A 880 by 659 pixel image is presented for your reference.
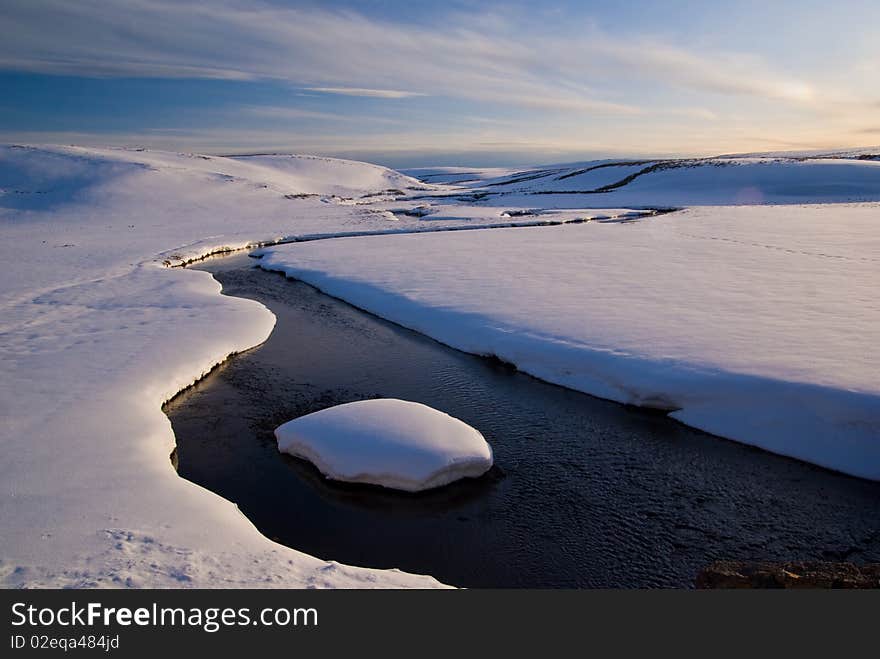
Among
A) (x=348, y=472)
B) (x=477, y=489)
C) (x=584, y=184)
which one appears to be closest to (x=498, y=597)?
(x=477, y=489)

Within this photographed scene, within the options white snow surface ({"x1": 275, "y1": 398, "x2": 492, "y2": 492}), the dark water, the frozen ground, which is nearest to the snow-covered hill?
the frozen ground

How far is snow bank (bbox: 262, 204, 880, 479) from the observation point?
9.41 metres

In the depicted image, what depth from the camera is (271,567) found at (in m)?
5.79

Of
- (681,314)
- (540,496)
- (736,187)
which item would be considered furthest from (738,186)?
(540,496)

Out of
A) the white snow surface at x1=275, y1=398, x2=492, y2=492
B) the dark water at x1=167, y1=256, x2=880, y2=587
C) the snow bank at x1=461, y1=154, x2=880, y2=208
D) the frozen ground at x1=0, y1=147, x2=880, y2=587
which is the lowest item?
the dark water at x1=167, y1=256, x2=880, y2=587

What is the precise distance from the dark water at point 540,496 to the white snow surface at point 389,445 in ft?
0.68

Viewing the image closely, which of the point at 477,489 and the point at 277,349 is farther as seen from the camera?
the point at 277,349

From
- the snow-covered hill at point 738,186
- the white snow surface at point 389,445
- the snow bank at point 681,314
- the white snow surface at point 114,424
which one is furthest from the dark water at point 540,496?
the snow-covered hill at point 738,186

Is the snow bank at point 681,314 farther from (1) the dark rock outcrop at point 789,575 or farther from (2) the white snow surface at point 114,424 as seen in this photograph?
(2) the white snow surface at point 114,424

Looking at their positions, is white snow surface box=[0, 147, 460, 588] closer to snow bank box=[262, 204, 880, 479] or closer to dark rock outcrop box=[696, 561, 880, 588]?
dark rock outcrop box=[696, 561, 880, 588]

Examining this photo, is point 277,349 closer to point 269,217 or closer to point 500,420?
point 500,420

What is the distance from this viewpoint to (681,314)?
13.9 metres

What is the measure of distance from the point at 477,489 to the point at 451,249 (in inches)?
738

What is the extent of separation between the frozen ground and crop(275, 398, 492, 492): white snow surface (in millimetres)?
1758
